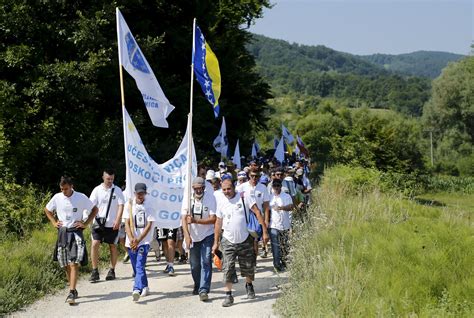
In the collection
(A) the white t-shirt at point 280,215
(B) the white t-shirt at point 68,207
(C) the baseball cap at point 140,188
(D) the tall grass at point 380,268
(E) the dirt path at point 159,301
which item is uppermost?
(C) the baseball cap at point 140,188

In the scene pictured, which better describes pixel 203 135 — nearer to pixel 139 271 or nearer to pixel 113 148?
pixel 113 148

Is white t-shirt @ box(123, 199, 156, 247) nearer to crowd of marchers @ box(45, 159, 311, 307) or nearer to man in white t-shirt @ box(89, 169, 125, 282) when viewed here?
crowd of marchers @ box(45, 159, 311, 307)

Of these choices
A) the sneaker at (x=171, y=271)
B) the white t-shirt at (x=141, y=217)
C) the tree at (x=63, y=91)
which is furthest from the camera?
the tree at (x=63, y=91)

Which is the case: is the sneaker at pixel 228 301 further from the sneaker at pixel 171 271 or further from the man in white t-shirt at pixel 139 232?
the sneaker at pixel 171 271

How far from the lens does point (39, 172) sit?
61.3ft

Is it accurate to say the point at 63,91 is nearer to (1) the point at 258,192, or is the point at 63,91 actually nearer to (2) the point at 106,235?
(2) the point at 106,235

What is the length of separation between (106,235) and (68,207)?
167 centimetres

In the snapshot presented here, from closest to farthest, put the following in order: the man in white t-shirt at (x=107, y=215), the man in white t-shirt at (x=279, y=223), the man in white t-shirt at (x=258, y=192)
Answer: the man in white t-shirt at (x=107, y=215), the man in white t-shirt at (x=258, y=192), the man in white t-shirt at (x=279, y=223)

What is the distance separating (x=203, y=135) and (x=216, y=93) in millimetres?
16689

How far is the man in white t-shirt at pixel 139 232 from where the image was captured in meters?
9.59

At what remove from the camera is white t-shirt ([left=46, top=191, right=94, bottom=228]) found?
9.64m

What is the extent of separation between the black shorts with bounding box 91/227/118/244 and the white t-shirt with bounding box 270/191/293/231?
2.88 metres

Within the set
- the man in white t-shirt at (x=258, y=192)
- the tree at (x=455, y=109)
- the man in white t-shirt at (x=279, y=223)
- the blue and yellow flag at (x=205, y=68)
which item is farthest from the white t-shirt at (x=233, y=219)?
the tree at (x=455, y=109)

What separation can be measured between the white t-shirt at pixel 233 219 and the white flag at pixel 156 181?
0.76m
